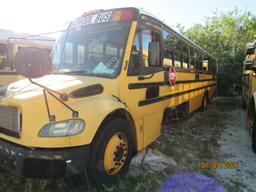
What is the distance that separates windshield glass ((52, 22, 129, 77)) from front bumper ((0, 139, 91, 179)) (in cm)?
130

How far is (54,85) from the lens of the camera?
364cm

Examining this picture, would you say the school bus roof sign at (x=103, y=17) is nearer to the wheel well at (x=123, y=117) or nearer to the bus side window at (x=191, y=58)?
the wheel well at (x=123, y=117)

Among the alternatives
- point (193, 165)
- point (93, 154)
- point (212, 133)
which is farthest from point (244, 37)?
point (93, 154)

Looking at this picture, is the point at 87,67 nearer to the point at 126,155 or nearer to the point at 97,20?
the point at 97,20

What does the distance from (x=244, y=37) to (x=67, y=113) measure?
23.3 m

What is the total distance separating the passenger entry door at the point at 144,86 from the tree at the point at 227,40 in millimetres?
14933

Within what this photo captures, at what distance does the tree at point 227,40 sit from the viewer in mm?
19000

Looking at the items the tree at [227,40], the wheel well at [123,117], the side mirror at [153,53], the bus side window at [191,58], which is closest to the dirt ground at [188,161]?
the wheel well at [123,117]

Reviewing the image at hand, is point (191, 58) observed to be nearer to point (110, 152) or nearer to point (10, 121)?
point (110, 152)

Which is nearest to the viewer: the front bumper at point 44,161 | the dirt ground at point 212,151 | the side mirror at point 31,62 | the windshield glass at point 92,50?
the side mirror at point 31,62

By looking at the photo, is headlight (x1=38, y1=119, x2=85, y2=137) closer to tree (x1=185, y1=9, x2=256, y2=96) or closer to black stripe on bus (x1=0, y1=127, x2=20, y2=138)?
black stripe on bus (x1=0, y1=127, x2=20, y2=138)
